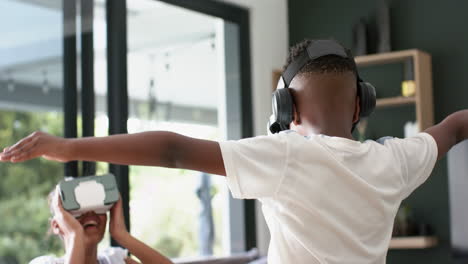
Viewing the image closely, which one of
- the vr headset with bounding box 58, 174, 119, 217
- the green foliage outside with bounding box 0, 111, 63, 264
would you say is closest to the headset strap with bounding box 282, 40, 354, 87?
the vr headset with bounding box 58, 174, 119, 217

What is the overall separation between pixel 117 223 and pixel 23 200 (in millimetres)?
1565

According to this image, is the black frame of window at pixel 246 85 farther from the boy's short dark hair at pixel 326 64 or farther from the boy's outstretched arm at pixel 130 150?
the boy's outstretched arm at pixel 130 150

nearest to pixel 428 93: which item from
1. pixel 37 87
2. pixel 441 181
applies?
pixel 441 181

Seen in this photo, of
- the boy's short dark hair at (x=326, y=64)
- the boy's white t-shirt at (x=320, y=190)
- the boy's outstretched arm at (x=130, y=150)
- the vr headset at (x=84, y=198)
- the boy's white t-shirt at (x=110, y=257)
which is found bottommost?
the boy's white t-shirt at (x=110, y=257)

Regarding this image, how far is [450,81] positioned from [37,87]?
2.36m

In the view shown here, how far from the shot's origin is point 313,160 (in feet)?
3.75

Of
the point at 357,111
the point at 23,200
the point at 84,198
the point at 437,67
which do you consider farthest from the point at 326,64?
the point at 437,67

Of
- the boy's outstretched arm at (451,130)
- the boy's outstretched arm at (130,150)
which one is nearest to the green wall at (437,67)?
the boy's outstretched arm at (451,130)

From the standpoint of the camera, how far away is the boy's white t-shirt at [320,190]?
1112 mm

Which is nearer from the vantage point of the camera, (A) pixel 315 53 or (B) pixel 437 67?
(A) pixel 315 53

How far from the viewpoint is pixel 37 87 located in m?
3.71

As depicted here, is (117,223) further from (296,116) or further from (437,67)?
(437,67)

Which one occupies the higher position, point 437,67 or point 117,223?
point 437,67

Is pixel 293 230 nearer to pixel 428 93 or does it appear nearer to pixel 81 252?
pixel 81 252
